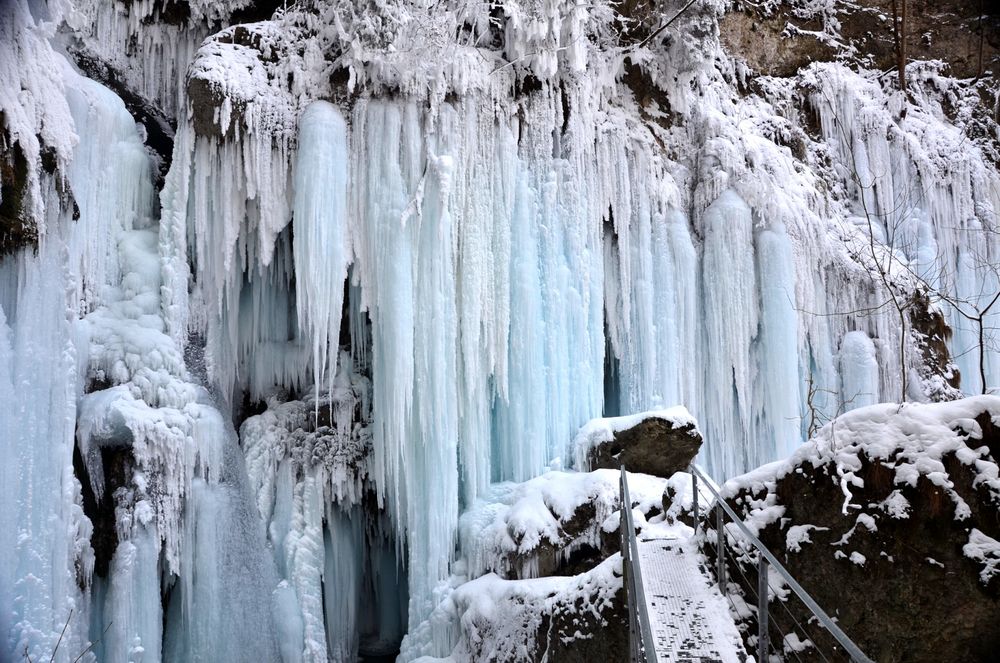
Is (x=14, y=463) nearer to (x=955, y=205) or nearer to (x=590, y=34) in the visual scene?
(x=590, y=34)

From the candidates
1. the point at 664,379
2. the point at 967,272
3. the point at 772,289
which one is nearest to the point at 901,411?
the point at 664,379

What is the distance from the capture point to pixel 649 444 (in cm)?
848

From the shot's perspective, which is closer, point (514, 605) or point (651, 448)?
point (514, 605)

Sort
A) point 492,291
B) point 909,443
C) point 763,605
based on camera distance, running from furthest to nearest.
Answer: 1. point 492,291
2. point 909,443
3. point 763,605

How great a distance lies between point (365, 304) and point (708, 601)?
17.3 feet

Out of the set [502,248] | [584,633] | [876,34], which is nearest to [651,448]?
[502,248]

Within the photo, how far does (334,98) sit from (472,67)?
5.44 feet

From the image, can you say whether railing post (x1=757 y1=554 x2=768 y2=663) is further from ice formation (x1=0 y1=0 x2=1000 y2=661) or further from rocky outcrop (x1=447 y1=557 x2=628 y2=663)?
ice formation (x1=0 y1=0 x2=1000 y2=661)

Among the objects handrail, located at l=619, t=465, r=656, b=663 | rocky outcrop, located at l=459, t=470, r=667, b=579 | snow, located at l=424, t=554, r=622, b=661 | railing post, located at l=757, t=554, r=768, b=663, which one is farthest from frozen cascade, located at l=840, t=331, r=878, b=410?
railing post, located at l=757, t=554, r=768, b=663

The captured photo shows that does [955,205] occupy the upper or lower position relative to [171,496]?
upper

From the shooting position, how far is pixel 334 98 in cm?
888

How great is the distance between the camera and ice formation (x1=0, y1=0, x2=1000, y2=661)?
716 cm

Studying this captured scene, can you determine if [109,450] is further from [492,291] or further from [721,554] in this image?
[721,554]

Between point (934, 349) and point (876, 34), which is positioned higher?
point (876, 34)
